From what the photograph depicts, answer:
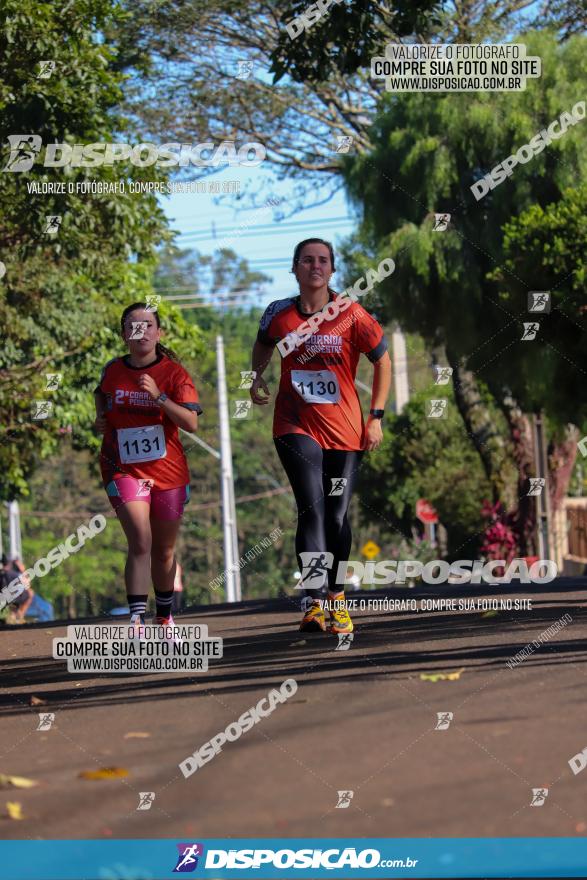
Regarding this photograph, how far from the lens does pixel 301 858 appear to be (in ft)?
13.9

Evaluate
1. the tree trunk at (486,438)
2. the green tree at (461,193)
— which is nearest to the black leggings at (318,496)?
the green tree at (461,193)

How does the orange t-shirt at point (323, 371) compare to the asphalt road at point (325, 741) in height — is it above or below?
above

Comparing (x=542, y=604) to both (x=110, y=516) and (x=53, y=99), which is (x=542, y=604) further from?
(x=110, y=516)

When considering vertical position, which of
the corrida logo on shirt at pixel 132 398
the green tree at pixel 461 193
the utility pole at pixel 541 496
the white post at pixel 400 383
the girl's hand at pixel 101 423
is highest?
the green tree at pixel 461 193

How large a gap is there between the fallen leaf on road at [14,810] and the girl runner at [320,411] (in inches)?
144

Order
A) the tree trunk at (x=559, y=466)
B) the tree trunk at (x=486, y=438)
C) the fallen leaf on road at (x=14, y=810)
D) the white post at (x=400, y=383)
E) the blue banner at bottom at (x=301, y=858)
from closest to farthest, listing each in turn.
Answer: the blue banner at bottom at (x=301, y=858) < the fallen leaf on road at (x=14, y=810) < the tree trunk at (x=559, y=466) < the tree trunk at (x=486, y=438) < the white post at (x=400, y=383)

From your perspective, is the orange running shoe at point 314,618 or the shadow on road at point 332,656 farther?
the orange running shoe at point 314,618

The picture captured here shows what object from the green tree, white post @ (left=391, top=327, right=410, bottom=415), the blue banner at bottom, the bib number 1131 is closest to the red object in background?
white post @ (left=391, top=327, right=410, bottom=415)

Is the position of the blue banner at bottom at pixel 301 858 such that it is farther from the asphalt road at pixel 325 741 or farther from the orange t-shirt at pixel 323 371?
the orange t-shirt at pixel 323 371

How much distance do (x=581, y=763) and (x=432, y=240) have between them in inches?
890

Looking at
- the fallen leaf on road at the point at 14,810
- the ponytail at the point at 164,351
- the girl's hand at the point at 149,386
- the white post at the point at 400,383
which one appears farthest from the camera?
the white post at the point at 400,383

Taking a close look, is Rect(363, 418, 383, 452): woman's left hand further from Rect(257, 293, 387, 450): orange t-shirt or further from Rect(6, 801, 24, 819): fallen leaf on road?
Rect(6, 801, 24, 819): fallen leaf on road

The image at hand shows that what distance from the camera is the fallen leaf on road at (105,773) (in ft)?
17.2

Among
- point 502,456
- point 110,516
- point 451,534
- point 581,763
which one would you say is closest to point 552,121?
point 502,456
